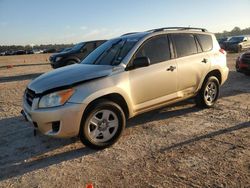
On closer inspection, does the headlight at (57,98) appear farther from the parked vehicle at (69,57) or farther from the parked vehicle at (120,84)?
the parked vehicle at (69,57)

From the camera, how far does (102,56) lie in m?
5.71

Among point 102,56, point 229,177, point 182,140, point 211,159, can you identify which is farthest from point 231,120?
point 102,56

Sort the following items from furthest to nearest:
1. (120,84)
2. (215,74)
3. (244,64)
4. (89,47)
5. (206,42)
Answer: (89,47) → (244,64) → (215,74) → (206,42) → (120,84)

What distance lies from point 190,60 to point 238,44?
21.6 metres

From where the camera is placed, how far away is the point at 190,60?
6.08 meters

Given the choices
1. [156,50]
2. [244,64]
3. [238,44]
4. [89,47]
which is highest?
[156,50]

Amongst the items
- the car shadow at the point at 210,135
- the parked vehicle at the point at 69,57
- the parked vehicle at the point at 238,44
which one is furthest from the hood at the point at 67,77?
the parked vehicle at the point at 238,44

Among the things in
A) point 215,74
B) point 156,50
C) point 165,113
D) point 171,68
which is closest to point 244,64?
point 215,74

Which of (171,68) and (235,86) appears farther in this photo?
(235,86)

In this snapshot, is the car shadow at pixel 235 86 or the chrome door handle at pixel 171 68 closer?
the chrome door handle at pixel 171 68

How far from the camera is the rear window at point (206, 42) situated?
654cm

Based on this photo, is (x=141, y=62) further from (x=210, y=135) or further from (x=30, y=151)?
(x=30, y=151)

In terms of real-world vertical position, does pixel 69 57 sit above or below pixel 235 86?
above

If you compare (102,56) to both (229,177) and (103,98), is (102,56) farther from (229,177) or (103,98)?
(229,177)
